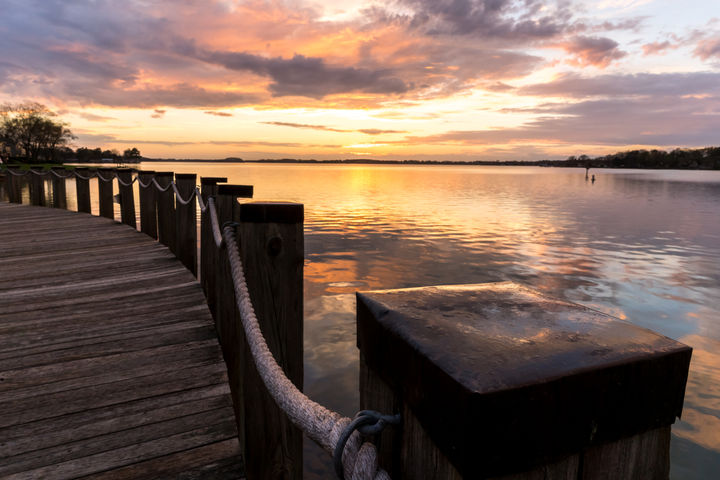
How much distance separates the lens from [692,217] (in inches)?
1120

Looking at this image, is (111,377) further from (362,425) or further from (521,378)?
(521,378)

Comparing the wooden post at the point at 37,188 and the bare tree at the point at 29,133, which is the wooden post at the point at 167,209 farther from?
the bare tree at the point at 29,133

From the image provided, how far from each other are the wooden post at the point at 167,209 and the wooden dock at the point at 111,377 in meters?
0.87

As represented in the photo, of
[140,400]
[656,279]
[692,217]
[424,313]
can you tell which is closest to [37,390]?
[140,400]

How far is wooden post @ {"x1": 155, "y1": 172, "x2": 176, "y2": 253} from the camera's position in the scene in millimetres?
6723

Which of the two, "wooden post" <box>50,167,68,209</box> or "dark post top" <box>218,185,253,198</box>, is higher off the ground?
"dark post top" <box>218,185,253,198</box>

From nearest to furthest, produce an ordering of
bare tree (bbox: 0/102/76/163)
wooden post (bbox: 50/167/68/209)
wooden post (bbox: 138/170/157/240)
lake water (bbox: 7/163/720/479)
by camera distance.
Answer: lake water (bbox: 7/163/720/479), wooden post (bbox: 138/170/157/240), wooden post (bbox: 50/167/68/209), bare tree (bbox: 0/102/76/163)

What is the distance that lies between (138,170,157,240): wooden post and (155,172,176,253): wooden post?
0.73 meters

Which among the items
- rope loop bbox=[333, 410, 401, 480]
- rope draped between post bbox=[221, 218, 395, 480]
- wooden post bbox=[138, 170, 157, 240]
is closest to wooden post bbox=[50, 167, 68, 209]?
wooden post bbox=[138, 170, 157, 240]

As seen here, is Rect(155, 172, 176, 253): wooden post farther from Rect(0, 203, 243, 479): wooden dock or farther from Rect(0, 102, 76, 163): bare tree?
Rect(0, 102, 76, 163): bare tree

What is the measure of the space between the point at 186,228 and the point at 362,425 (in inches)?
220

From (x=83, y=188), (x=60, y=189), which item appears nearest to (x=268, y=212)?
(x=83, y=188)

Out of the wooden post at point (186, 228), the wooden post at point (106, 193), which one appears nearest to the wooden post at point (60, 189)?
the wooden post at point (106, 193)

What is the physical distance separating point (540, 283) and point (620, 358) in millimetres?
12478
